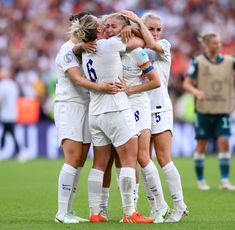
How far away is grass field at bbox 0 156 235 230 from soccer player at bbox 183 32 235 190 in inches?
23.1

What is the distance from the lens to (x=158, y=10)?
28.3m

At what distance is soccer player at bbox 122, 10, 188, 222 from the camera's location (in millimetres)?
9328

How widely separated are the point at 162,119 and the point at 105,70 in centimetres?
98

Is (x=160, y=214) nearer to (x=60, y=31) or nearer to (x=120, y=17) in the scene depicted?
(x=120, y=17)

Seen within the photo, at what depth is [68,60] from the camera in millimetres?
9195

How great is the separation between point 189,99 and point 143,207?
A: 14.7m

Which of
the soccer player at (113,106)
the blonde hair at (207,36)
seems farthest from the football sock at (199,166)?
the soccer player at (113,106)

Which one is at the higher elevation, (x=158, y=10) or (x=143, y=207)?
(x=158, y=10)

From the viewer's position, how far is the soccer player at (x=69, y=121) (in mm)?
9219

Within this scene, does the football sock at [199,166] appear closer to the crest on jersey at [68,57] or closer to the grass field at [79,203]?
the grass field at [79,203]

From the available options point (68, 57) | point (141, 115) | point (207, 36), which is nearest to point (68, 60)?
point (68, 57)

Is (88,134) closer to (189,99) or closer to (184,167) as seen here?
(184,167)

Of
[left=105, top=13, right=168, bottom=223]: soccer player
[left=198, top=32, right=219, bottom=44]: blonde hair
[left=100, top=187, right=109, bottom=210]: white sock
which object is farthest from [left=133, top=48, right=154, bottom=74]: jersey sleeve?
[left=198, top=32, right=219, bottom=44]: blonde hair

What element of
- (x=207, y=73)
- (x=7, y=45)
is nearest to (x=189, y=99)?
(x=7, y=45)
